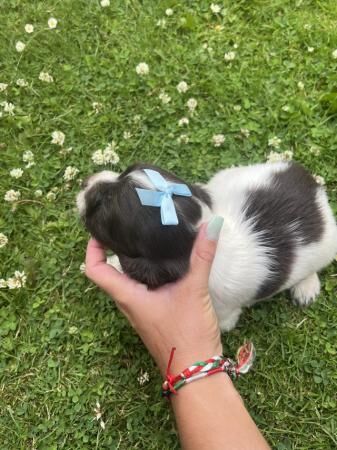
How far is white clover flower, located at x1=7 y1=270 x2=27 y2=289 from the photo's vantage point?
349 centimetres

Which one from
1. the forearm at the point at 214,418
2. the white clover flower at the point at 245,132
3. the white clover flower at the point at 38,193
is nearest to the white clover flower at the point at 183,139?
the white clover flower at the point at 245,132

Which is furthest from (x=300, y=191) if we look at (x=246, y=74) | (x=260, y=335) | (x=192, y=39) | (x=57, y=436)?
(x=57, y=436)

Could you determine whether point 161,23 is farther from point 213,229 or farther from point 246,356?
point 246,356

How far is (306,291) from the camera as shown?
347cm

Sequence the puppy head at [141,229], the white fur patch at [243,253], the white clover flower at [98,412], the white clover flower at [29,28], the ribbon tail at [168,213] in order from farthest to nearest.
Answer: the white clover flower at [29,28]
the white clover flower at [98,412]
the white fur patch at [243,253]
the puppy head at [141,229]
the ribbon tail at [168,213]

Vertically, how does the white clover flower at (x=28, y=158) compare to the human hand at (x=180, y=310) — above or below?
below

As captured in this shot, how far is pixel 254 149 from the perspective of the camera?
3.94 metres

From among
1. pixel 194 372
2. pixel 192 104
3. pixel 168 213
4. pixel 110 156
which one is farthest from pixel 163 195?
pixel 192 104

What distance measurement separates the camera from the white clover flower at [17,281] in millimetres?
3492

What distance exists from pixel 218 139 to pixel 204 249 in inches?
65.7

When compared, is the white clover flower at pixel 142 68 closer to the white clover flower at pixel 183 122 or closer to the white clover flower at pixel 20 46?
the white clover flower at pixel 183 122

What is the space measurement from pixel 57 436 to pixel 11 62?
9.81 ft

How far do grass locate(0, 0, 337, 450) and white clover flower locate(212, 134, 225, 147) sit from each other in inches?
2.1

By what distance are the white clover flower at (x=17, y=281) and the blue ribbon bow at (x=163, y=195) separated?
1543 millimetres
